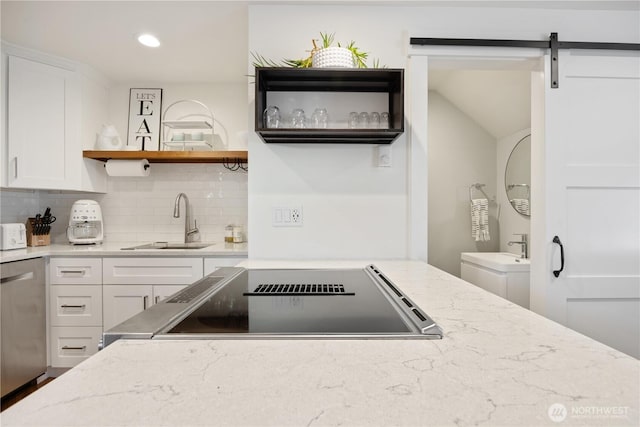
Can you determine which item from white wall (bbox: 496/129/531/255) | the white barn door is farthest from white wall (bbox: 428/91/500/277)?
the white barn door

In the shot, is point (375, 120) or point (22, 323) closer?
point (375, 120)

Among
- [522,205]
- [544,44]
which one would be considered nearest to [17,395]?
[544,44]

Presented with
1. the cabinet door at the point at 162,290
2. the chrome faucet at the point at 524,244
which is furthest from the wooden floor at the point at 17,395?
the chrome faucet at the point at 524,244

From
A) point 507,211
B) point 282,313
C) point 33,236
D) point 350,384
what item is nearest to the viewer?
point 350,384

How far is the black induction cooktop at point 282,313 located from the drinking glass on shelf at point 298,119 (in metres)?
0.83

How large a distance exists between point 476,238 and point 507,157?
806 mm

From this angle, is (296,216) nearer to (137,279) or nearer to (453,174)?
(137,279)

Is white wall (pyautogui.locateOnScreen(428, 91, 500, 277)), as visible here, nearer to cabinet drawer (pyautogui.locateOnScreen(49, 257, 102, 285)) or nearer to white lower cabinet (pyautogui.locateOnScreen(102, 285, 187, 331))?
white lower cabinet (pyautogui.locateOnScreen(102, 285, 187, 331))

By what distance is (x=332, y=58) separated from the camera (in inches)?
63.9

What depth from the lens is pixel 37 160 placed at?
240cm

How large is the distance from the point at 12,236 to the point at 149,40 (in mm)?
1607

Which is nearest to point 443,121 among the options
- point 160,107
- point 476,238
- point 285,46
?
point 476,238

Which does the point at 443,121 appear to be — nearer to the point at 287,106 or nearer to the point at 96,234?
the point at 287,106

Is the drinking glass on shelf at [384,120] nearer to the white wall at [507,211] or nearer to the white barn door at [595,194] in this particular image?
the white barn door at [595,194]
